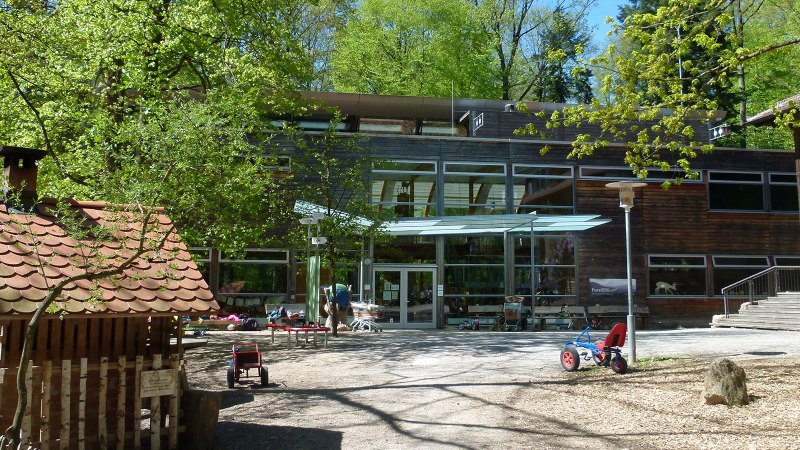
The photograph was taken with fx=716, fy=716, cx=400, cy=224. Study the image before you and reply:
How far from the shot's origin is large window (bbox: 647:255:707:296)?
25594 mm

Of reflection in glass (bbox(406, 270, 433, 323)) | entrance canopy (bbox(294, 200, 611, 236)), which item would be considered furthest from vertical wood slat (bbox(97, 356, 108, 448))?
reflection in glass (bbox(406, 270, 433, 323))

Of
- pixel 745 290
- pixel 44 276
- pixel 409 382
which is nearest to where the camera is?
pixel 44 276

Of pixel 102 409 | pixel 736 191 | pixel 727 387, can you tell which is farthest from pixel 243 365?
pixel 736 191

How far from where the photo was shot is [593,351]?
1170 cm

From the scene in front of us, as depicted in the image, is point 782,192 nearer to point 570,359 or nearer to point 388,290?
point 388,290

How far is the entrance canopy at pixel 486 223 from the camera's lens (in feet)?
73.1

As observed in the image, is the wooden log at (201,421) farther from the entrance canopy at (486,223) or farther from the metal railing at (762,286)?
the metal railing at (762,286)

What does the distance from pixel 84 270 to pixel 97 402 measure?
4.50 ft

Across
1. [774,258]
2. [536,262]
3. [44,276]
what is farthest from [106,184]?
[774,258]

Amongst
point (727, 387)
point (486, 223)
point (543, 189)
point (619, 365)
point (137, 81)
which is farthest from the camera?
point (543, 189)

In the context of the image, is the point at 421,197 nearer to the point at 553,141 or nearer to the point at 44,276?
the point at 553,141

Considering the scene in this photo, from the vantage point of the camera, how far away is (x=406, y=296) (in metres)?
23.6

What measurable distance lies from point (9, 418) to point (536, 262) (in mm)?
20243

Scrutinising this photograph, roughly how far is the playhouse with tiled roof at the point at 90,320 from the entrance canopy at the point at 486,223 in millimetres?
15065
